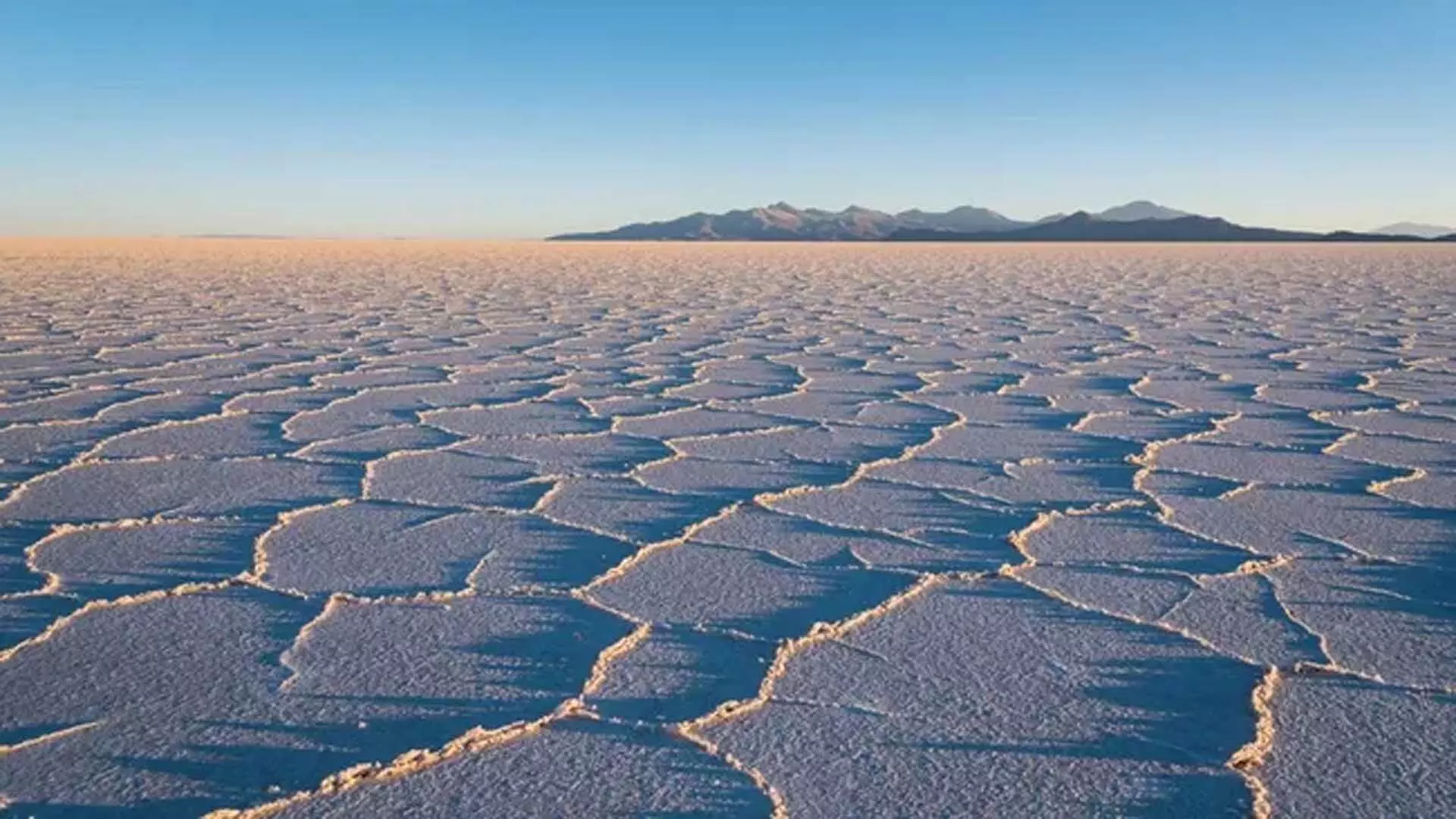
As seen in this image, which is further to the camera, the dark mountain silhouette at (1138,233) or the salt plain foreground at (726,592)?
the dark mountain silhouette at (1138,233)

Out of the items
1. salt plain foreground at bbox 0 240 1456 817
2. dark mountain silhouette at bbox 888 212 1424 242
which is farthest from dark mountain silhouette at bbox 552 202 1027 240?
salt plain foreground at bbox 0 240 1456 817

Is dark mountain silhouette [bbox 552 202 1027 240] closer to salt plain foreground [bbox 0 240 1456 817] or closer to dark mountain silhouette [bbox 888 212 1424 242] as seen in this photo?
dark mountain silhouette [bbox 888 212 1424 242]

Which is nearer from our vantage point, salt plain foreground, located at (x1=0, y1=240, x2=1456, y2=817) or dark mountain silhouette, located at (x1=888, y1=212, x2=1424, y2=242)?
salt plain foreground, located at (x1=0, y1=240, x2=1456, y2=817)

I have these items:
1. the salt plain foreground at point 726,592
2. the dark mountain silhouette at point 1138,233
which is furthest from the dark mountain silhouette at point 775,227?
the salt plain foreground at point 726,592

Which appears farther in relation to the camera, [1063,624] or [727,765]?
[1063,624]

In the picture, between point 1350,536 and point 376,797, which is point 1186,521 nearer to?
point 1350,536

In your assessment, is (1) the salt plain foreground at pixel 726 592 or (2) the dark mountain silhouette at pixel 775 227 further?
(2) the dark mountain silhouette at pixel 775 227

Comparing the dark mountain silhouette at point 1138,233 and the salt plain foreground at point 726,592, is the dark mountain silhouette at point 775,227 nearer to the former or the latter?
the dark mountain silhouette at point 1138,233

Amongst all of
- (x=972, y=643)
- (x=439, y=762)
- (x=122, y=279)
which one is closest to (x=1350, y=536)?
(x=972, y=643)
